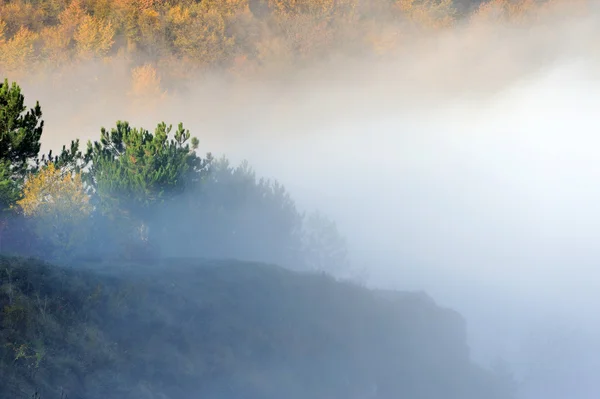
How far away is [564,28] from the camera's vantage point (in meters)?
165

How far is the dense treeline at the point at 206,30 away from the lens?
101 meters

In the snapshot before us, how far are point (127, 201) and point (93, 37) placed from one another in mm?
62681

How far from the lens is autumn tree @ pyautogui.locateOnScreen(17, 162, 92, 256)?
40031mm

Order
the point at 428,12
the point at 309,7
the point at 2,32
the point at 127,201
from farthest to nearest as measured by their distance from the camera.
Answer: the point at 428,12, the point at 309,7, the point at 2,32, the point at 127,201

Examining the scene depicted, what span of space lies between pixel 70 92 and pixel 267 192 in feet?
134

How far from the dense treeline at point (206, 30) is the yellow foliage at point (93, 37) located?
148 millimetres

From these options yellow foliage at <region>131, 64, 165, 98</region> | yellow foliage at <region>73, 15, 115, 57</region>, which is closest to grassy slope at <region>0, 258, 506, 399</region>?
yellow foliage at <region>131, 64, 165, 98</region>

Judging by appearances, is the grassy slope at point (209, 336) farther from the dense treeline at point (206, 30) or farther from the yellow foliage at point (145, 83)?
the dense treeline at point (206, 30)

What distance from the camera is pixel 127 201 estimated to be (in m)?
47.5

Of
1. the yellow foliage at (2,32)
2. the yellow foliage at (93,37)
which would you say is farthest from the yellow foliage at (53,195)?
the yellow foliage at (93,37)

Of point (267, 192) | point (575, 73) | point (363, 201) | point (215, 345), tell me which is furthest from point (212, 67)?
point (575, 73)

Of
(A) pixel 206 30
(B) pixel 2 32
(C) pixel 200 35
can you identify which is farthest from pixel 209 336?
(A) pixel 206 30

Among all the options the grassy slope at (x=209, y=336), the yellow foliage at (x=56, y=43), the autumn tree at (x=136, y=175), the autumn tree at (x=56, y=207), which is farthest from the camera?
the yellow foliage at (x=56, y=43)

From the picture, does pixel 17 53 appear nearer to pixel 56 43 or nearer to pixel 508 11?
pixel 56 43
